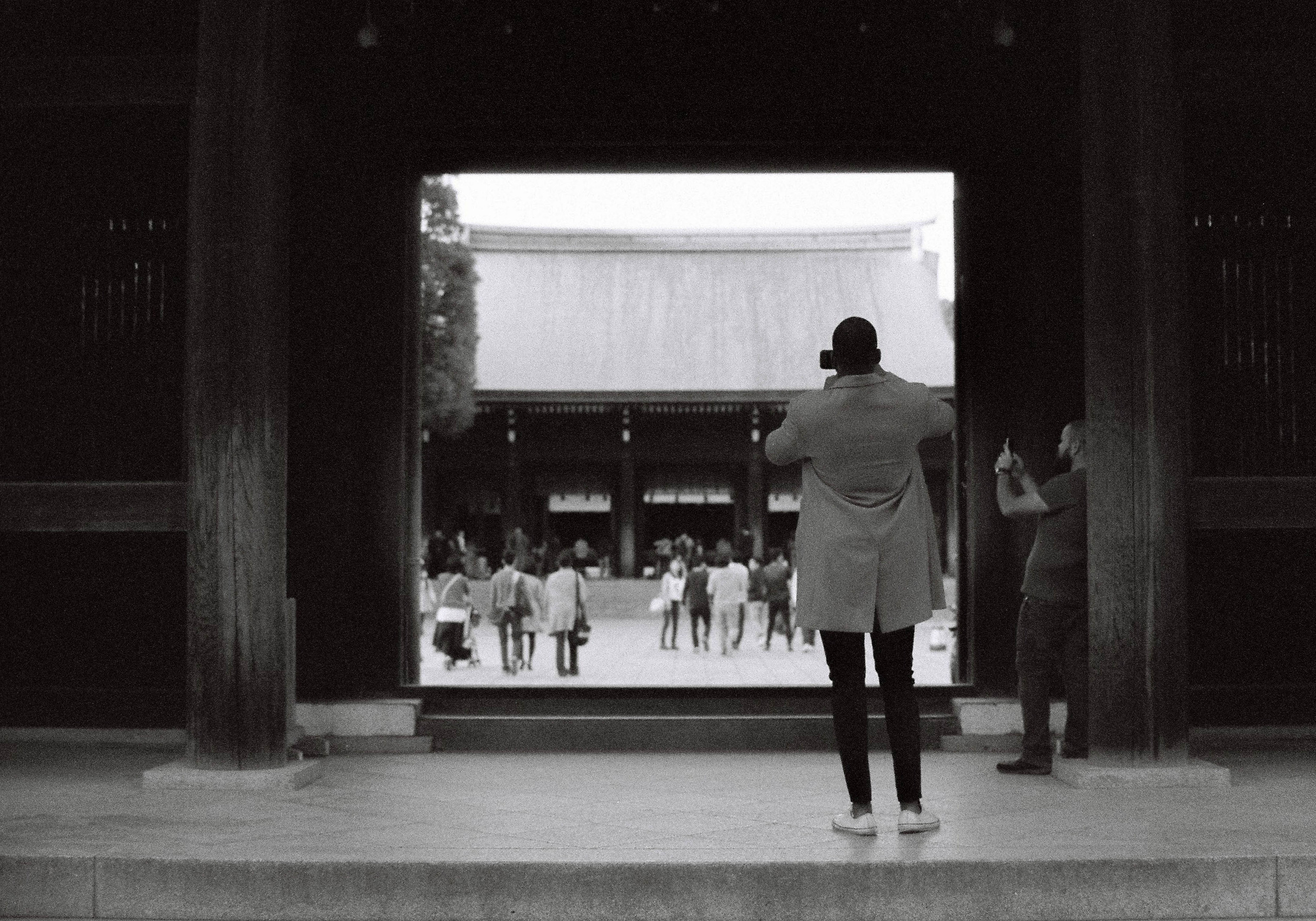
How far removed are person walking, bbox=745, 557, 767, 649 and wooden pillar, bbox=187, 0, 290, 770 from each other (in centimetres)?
1496

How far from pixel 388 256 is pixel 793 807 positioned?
357cm

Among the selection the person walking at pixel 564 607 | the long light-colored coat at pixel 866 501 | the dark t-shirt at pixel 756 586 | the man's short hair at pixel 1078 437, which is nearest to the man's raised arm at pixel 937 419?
the long light-colored coat at pixel 866 501

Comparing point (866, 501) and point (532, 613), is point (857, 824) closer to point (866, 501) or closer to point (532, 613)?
point (866, 501)

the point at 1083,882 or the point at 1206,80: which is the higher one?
the point at 1206,80

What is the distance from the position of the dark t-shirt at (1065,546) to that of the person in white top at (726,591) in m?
12.6

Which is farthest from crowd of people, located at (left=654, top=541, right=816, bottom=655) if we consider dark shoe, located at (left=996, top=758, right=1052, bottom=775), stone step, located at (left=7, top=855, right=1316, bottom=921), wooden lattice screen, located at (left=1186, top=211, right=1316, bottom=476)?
stone step, located at (left=7, top=855, right=1316, bottom=921)

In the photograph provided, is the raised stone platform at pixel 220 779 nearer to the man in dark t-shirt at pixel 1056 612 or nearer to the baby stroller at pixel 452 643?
the man in dark t-shirt at pixel 1056 612

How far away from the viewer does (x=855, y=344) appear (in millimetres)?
4941

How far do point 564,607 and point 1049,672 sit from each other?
361 inches

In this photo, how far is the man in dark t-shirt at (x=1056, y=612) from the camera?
6.47m

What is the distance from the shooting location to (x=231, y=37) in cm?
620

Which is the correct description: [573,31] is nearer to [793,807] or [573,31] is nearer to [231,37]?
[231,37]

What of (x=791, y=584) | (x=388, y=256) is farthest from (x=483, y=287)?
(x=388, y=256)

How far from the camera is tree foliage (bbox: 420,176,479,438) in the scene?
25.1 m
